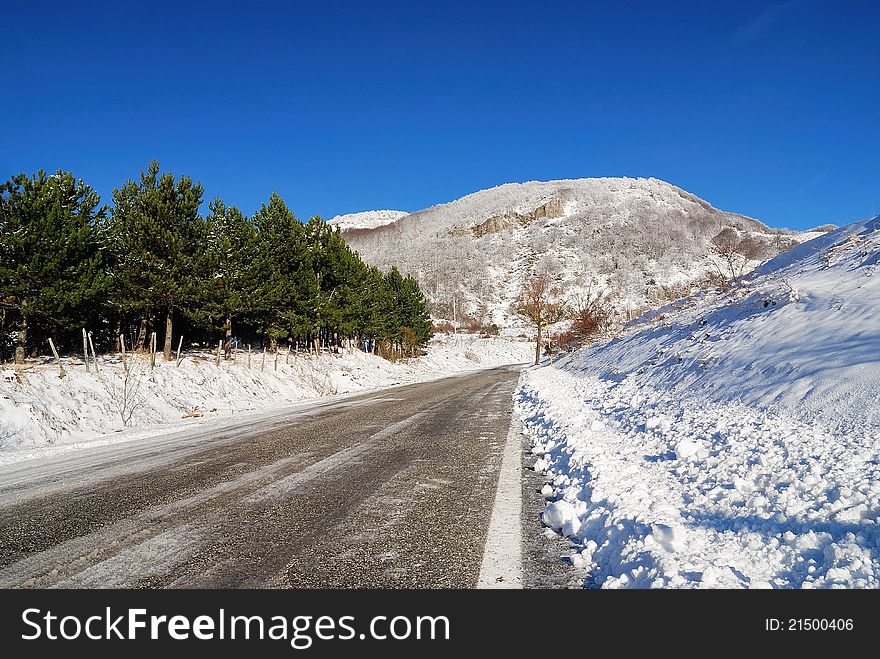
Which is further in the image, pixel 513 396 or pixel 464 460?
pixel 513 396

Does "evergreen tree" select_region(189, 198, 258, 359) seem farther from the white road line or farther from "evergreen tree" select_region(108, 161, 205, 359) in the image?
the white road line

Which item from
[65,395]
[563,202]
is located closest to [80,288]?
[65,395]

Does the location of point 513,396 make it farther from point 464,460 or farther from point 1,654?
point 1,654

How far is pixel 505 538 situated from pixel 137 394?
578 inches

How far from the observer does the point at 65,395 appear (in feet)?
40.7

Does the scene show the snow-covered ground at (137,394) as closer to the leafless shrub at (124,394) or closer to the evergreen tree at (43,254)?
the leafless shrub at (124,394)

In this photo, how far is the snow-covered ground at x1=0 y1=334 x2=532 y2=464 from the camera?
34.9 feet

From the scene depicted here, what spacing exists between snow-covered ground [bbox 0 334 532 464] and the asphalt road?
141 inches

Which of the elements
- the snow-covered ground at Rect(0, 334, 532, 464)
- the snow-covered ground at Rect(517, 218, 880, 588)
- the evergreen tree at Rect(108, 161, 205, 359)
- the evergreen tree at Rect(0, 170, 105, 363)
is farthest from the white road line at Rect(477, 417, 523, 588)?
the evergreen tree at Rect(108, 161, 205, 359)

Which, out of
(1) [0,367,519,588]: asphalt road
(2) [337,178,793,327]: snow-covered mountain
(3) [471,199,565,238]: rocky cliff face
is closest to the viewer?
(1) [0,367,519,588]: asphalt road

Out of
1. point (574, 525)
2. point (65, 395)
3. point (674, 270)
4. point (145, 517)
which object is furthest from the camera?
point (674, 270)

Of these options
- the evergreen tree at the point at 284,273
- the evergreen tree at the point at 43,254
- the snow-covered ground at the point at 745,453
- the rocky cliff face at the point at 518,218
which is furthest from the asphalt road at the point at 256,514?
the rocky cliff face at the point at 518,218

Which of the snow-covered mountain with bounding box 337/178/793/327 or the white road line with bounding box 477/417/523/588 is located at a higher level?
the snow-covered mountain with bounding box 337/178/793/327

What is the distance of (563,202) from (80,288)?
18540cm
